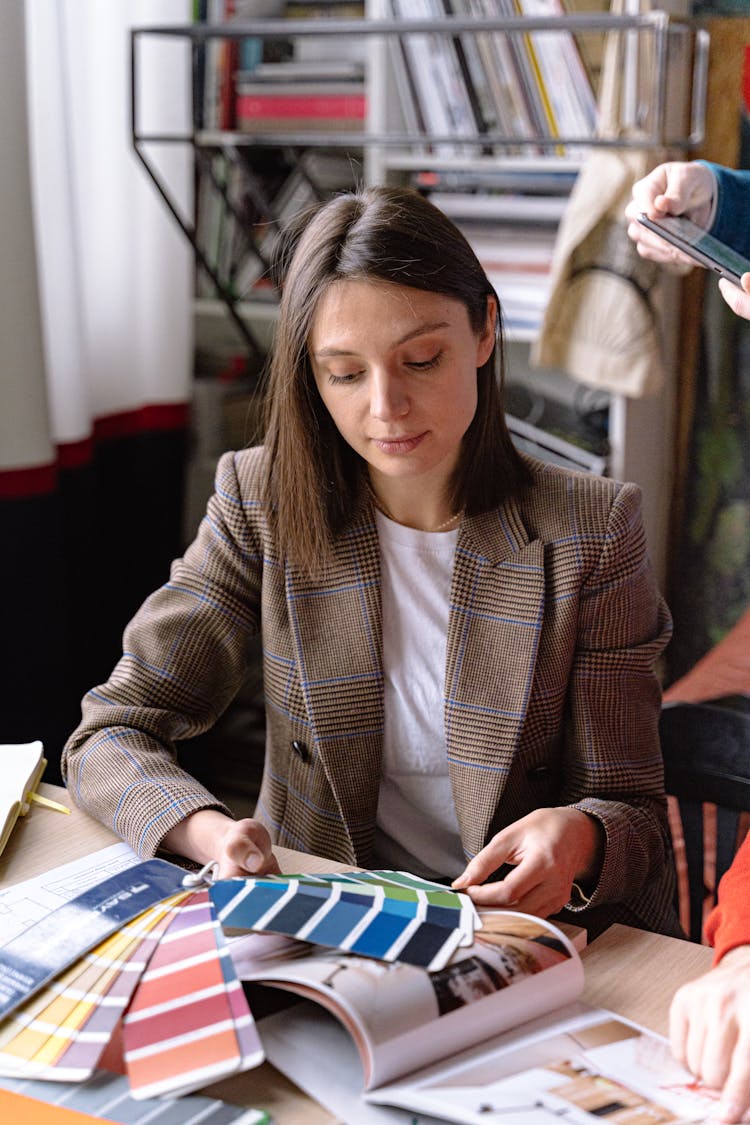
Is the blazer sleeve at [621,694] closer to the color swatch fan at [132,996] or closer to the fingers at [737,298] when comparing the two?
the fingers at [737,298]

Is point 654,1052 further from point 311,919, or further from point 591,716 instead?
point 591,716

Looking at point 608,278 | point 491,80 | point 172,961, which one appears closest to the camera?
point 172,961

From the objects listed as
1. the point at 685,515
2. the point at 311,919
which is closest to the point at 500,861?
the point at 311,919

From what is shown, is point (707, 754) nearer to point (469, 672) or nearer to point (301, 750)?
point (469, 672)

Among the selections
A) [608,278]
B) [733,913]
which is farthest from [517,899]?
[608,278]

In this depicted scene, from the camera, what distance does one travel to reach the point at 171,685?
1.32m

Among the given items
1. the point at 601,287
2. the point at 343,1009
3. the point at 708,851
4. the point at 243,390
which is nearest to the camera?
the point at 343,1009

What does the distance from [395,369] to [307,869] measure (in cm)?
45

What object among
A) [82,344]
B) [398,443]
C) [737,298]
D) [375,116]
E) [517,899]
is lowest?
[517,899]

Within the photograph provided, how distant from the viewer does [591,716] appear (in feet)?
4.19

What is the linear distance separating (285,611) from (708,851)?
696 mm

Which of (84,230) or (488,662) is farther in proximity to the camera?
(84,230)

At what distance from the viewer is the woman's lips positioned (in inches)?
48.3

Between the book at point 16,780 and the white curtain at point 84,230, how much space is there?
104 centimetres
